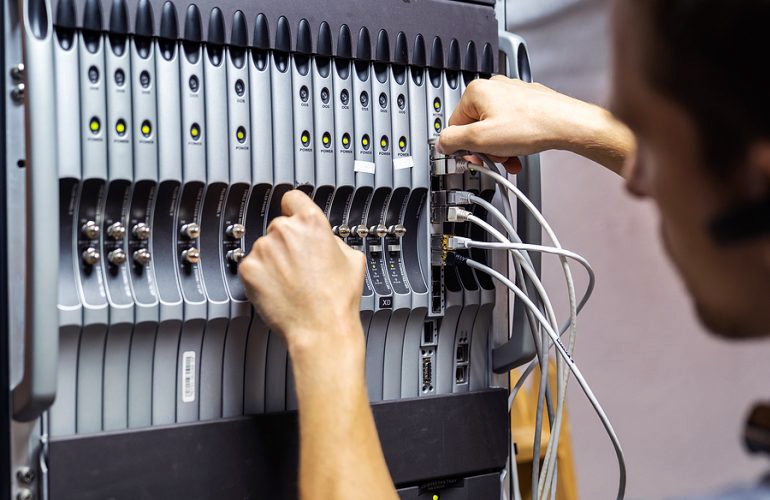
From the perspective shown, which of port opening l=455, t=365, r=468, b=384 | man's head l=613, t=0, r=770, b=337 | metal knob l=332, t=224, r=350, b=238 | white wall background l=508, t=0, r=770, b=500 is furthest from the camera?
white wall background l=508, t=0, r=770, b=500

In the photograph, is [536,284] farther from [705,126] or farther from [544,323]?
[705,126]

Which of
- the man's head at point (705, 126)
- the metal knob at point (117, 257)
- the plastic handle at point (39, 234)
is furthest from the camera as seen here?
the metal knob at point (117, 257)

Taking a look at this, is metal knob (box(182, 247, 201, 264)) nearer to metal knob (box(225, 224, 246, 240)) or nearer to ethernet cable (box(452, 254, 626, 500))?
metal knob (box(225, 224, 246, 240))

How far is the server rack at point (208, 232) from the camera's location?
3.12 ft

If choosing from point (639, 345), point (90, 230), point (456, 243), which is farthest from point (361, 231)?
point (639, 345)

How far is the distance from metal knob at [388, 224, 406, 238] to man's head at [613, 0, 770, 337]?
532 millimetres

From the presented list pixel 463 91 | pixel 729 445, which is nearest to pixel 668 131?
pixel 463 91

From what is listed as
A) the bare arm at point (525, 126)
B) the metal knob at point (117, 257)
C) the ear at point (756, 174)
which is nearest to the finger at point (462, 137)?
the bare arm at point (525, 126)

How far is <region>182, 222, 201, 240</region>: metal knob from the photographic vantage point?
1.04 m

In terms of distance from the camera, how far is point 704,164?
0.60 m

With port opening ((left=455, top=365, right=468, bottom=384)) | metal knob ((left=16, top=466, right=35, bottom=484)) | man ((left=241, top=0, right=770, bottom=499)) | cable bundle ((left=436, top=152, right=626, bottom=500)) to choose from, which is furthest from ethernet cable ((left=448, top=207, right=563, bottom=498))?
metal knob ((left=16, top=466, right=35, bottom=484))

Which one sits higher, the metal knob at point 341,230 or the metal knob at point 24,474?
the metal knob at point 341,230

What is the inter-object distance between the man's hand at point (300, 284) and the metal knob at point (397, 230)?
0.15m

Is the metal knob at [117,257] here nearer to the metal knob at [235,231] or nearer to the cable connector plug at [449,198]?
the metal knob at [235,231]
